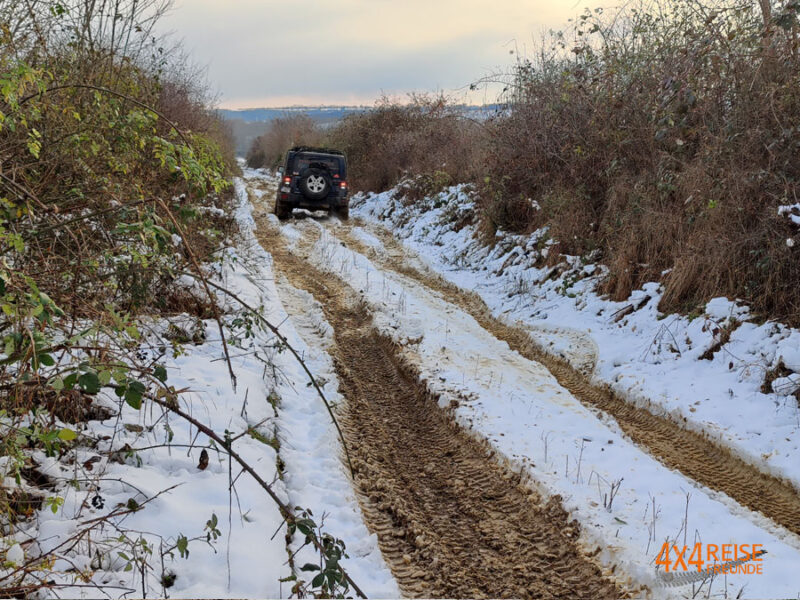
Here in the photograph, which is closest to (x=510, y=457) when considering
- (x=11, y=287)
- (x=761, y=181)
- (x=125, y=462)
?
(x=125, y=462)

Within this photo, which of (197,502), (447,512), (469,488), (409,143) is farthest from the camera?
(409,143)

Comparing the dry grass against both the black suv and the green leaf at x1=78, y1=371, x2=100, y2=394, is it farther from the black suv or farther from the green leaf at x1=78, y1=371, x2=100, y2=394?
the green leaf at x1=78, y1=371, x2=100, y2=394

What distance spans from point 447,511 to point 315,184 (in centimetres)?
1370

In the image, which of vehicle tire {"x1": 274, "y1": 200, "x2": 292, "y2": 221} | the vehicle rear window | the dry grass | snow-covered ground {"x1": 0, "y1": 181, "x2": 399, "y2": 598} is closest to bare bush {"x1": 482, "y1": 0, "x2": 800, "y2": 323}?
the dry grass

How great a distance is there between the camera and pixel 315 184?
1617cm

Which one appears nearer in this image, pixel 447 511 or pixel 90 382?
pixel 90 382

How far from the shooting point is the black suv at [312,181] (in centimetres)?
1608

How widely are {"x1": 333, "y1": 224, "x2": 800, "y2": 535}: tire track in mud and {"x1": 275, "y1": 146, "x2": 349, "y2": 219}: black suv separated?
10169 millimetres

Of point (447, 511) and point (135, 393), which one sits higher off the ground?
point (135, 393)

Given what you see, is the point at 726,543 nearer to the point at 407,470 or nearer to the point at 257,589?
the point at 407,470

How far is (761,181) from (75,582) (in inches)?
279

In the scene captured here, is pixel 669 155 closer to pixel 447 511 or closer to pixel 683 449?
pixel 683 449

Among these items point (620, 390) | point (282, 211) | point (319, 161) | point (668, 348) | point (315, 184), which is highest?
point (319, 161)

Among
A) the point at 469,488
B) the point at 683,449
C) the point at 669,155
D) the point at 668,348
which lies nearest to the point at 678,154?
the point at 669,155
